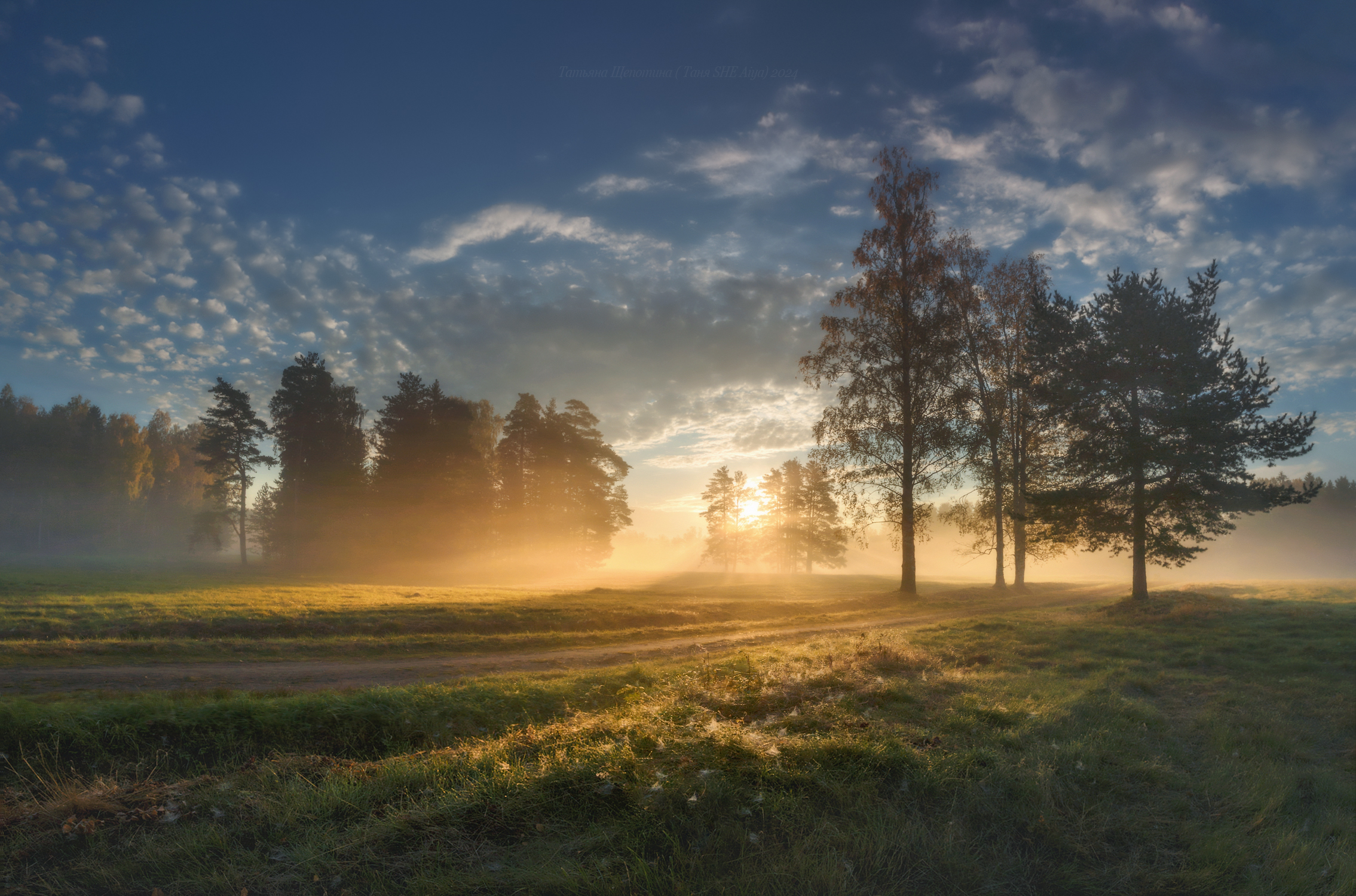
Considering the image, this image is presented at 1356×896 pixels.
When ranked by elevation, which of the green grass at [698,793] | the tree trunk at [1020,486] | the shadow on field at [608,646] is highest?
the tree trunk at [1020,486]

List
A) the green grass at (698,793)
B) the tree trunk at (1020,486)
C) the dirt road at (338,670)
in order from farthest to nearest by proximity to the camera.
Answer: the tree trunk at (1020,486), the dirt road at (338,670), the green grass at (698,793)

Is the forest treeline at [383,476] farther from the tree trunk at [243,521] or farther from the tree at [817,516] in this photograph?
the tree at [817,516]

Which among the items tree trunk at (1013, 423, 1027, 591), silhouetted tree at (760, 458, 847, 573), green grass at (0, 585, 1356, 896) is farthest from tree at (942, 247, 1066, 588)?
silhouetted tree at (760, 458, 847, 573)

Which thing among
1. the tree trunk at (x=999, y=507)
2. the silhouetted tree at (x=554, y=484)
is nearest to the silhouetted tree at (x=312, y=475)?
the silhouetted tree at (x=554, y=484)

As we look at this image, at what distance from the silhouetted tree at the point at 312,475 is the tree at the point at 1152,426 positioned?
4577 centimetres

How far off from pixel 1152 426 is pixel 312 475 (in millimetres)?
51460

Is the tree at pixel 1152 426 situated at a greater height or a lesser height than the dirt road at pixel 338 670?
greater

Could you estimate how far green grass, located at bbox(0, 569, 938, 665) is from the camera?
12.7 meters

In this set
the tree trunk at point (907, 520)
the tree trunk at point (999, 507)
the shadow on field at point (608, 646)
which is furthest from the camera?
the tree trunk at point (999, 507)

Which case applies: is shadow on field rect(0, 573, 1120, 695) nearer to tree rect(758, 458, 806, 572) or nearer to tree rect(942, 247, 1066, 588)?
tree rect(942, 247, 1066, 588)

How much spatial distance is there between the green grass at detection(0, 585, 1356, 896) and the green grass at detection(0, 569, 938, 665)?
5834 mm

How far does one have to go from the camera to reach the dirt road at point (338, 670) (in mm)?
9578

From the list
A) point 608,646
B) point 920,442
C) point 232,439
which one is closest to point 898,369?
point 920,442

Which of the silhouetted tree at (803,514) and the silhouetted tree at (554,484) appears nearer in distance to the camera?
the silhouetted tree at (554,484)
